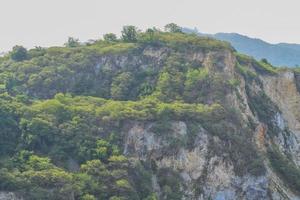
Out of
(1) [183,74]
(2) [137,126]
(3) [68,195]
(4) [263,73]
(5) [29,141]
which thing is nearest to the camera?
(3) [68,195]

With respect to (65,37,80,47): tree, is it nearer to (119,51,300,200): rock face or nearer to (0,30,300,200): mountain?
(0,30,300,200): mountain

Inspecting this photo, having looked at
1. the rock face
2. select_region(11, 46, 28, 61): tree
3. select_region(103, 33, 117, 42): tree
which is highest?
select_region(103, 33, 117, 42): tree

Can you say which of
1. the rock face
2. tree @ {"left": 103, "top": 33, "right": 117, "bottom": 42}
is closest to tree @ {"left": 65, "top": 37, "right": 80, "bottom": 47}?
tree @ {"left": 103, "top": 33, "right": 117, "bottom": 42}

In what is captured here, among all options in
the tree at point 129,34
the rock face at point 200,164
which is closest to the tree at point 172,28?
the tree at point 129,34

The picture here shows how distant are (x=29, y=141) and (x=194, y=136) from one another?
14.3 meters

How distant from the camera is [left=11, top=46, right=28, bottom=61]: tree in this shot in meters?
75.1

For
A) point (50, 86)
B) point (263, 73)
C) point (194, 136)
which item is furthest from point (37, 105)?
point (263, 73)

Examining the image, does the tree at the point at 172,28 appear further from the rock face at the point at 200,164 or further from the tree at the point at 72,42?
the rock face at the point at 200,164

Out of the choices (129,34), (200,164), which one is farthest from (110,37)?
(200,164)

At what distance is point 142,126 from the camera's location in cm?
5959

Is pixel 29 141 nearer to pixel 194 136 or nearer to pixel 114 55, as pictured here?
pixel 194 136

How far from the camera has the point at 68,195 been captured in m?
48.6

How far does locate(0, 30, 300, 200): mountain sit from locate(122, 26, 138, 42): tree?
1814 millimetres

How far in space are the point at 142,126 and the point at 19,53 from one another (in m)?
21.7
